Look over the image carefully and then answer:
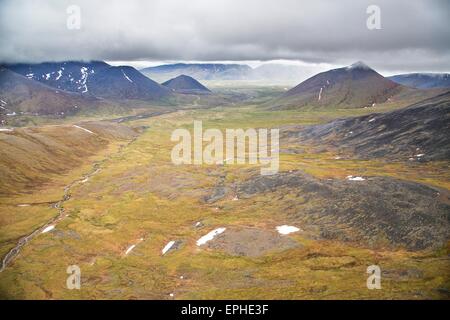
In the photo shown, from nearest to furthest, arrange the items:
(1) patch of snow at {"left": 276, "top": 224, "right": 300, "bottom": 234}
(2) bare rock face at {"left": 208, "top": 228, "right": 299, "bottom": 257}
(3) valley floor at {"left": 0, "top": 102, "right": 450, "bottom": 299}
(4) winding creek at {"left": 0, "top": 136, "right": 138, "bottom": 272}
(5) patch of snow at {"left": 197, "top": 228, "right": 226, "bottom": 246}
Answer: (3) valley floor at {"left": 0, "top": 102, "right": 450, "bottom": 299}
(2) bare rock face at {"left": 208, "top": 228, "right": 299, "bottom": 257}
(4) winding creek at {"left": 0, "top": 136, "right": 138, "bottom": 272}
(5) patch of snow at {"left": 197, "top": 228, "right": 226, "bottom": 246}
(1) patch of snow at {"left": 276, "top": 224, "right": 300, "bottom": 234}

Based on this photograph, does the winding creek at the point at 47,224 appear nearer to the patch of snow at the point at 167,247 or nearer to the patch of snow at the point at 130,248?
the patch of snow at the point at 130,248

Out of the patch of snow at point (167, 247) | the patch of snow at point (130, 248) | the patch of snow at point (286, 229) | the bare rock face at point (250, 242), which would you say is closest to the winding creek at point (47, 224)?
the patch of snow at point (130, 248)

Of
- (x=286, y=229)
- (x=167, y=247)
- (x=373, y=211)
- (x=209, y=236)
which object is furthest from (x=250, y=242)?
(x=373, y=211)

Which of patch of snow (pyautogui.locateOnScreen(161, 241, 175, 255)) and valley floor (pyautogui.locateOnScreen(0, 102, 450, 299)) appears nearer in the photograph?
valley floor (pyautogui.locateOnScreen(0, 102, 450, 299))

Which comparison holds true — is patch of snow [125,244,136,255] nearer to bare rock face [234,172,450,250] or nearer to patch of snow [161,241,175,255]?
patch of snow [161,241,175,255]

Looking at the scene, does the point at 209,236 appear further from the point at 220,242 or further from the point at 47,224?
the point at 47,224

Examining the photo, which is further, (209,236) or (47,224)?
(47,224)

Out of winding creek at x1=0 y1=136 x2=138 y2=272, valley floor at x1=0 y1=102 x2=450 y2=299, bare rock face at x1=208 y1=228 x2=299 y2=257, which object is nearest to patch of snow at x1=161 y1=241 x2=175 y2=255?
valley floor at x1=0 y1=102 x2=450 y2=299

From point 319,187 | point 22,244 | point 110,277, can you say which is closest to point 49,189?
point 22,244
